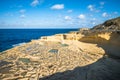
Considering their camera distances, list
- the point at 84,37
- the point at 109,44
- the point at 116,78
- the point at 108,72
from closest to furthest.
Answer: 1. the point at 116,78
2. the point at 108,72
3. the point at 109,44
4. the point at 84,37

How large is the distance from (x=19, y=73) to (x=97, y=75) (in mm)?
6754

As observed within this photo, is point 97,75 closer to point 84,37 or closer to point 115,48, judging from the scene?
point 115,48

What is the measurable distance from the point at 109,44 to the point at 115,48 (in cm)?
282

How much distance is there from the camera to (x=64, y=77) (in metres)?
10.8

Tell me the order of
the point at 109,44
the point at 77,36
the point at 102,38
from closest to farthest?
the point at 109,44 → the point at 102,38 → the point at 77,36

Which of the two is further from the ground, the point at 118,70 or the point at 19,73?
the point at 118,70

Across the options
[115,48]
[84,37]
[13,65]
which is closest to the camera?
[13,65]

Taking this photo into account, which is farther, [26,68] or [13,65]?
[13,65]

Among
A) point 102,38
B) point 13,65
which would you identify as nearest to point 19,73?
point 13,65

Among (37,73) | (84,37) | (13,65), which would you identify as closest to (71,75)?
(37,73)

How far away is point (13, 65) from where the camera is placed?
49.2 feet

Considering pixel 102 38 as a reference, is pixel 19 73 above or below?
below

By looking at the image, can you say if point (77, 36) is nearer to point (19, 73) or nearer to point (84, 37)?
point (84, 37)

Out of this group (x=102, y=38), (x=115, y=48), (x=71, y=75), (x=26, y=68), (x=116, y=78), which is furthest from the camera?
(x=102, y=38)
